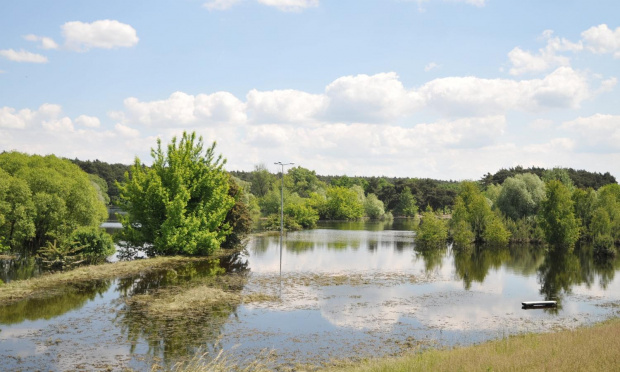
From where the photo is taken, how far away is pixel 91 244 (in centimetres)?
3650

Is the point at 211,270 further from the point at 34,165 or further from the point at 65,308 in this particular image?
the point at 34,165

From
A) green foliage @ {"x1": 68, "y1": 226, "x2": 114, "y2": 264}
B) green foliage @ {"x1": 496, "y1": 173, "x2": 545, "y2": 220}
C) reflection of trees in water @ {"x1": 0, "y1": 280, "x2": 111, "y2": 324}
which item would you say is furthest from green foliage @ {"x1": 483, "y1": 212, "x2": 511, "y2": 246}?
reflection of trees in water @ {"x1": 0, "y1": 280, "x2": 111, "y2": 324}

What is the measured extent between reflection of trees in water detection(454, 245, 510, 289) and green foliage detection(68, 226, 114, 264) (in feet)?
87.7

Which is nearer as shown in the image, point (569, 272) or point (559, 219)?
point (569, 272)

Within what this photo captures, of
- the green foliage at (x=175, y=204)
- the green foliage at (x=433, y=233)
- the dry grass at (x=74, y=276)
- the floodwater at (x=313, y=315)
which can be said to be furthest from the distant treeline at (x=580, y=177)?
the dry grass at (x=74, y=276)

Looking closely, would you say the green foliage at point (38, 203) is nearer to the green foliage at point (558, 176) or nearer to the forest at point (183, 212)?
the forest at point (183, 212)

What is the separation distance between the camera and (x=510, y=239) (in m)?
61.9

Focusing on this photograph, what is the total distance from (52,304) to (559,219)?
5215 cm

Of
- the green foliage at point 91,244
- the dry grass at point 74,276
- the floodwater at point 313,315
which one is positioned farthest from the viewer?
the green foliage at point 91,244

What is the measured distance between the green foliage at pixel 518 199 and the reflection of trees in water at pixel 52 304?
186ft

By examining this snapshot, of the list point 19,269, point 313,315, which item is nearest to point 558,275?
point 313,315

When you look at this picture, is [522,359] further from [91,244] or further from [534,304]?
[91,244]

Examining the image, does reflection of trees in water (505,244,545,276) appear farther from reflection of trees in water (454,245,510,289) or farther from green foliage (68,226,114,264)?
green foliage (68,226,114,264)

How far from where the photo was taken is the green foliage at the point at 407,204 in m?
134
